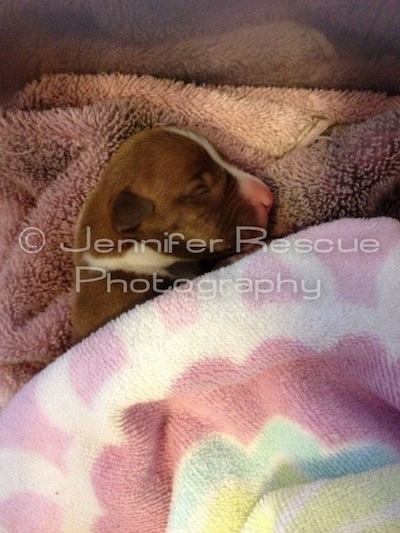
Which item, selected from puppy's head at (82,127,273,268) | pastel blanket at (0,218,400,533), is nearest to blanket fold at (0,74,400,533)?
pastel blanket at (0,218,400,533)

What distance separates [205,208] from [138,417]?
532mm

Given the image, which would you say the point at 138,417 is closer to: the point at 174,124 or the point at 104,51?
the point at 174,124

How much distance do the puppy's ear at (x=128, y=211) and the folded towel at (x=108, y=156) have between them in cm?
35

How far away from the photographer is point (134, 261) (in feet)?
5.60

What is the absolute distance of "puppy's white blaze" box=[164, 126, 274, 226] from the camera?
171 cm

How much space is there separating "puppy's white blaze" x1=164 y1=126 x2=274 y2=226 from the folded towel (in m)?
0.08

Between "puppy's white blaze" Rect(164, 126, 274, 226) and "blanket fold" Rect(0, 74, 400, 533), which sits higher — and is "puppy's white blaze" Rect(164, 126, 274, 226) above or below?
above

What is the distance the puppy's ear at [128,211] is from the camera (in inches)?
62.7

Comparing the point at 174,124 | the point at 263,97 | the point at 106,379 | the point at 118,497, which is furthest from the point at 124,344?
the point at 263,97
